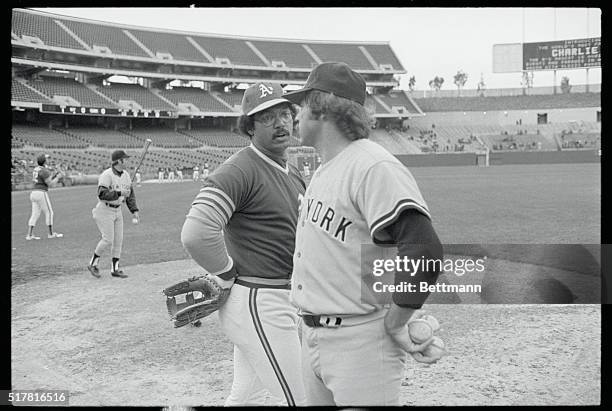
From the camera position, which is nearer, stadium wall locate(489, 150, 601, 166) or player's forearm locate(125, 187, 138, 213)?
player's forearm locate(125, 187, 138, 213)

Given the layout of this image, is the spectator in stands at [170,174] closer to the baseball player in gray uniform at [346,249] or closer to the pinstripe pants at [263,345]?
the pinstripe pants at [263,345]

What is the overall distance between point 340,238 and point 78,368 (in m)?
3.12

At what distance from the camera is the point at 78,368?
167 inches

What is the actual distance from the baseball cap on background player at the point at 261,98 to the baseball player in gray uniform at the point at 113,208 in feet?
16.9

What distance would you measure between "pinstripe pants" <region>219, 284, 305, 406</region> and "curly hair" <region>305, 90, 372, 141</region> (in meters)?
0.95

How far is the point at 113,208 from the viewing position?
25.0 feet

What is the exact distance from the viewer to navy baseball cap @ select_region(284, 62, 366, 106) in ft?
6.92

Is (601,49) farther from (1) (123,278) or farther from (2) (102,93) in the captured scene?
(2) (102,93)

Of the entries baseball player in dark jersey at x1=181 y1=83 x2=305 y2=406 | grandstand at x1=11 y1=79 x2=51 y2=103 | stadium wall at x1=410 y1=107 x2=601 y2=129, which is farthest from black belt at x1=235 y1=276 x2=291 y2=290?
stadium wall at x1=410 y1=107 x2=601 y2=129

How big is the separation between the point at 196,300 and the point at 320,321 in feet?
2.98

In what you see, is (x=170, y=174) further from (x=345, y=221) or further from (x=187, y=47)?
(x=345, y=221)

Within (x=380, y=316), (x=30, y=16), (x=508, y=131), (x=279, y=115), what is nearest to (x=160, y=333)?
(x=279, y=115)

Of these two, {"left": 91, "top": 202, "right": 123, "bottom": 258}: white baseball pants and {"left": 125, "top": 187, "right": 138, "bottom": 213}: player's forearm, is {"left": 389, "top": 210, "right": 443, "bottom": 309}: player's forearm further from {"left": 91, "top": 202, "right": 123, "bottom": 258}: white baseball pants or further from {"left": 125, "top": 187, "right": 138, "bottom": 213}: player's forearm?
{"left": 125, "top": 187, "right": 138, "bottom": 213}: player's forearm

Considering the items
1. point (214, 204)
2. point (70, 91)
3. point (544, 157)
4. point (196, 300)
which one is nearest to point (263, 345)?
point (196, 300)
